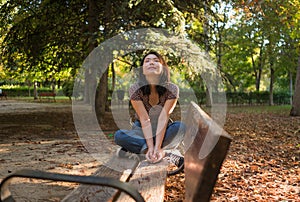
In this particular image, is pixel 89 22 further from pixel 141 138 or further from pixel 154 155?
pixel 154 155

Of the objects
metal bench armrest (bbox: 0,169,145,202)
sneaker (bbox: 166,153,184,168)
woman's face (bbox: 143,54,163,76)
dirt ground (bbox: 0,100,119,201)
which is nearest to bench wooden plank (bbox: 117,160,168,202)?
sneaker (bbox: 166,153,184,168)

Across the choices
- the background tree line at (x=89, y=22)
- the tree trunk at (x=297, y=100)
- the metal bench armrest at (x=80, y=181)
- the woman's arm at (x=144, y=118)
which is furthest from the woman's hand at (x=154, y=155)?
the tree trunk at (x=297, y=100)

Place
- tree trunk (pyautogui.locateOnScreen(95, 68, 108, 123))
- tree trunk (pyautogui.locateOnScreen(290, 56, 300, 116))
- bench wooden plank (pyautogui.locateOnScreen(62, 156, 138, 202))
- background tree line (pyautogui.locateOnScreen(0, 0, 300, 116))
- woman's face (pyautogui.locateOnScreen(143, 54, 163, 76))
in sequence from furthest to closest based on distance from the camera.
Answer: tree trunk (pyautogui.locateOnScreen(290, 56, 300, 116)), tree trunk (pyautogui.locateOnScreen(95, 68, 108, 123)), background tree line (pyautogui.locateOnScreen(0, 0, 300, 116)), woman's face (pyautogui.locateOnScreen(143, 54, 163, 76)), bench wooden plank (pyautogui.locateOnScreen(62, 156, 138, 202))

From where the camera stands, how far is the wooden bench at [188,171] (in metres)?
1.36

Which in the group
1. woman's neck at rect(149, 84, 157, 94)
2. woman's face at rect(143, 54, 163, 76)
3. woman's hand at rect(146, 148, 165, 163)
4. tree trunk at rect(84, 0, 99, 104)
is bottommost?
woman's hand at rect(146, 148, 165, 163)

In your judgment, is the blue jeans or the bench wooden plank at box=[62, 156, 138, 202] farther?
the blue jeans

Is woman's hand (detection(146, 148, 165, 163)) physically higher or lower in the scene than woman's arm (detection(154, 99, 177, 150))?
lower

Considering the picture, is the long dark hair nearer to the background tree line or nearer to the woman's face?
the woman's face

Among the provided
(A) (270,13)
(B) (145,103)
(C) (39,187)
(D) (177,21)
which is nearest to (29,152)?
(C) (39,187)

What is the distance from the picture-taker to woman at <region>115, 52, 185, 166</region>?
3355 millimetres

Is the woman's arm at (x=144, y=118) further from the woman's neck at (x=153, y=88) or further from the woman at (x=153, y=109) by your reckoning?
the woman's neck at (x=153, y=88)

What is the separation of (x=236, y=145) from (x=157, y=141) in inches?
181

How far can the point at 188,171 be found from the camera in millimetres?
2295

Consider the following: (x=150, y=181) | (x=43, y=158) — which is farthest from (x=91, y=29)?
(x=150, y=181)
